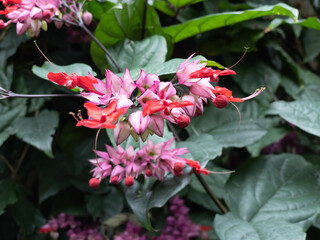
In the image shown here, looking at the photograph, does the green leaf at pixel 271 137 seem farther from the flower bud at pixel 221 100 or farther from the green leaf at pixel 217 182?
the flower bud at pixel 221 100

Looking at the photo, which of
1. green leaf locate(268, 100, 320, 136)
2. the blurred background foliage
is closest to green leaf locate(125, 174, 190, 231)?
the blurred background foliage

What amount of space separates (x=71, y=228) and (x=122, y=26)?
606 millimetres

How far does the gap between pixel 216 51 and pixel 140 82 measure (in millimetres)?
671

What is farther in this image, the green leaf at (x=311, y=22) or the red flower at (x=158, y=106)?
the green leaf at (x=311, y=22)

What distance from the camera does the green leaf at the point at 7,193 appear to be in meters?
0.86

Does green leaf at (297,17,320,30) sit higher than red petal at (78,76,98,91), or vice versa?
red petal at (78,76,98,91)

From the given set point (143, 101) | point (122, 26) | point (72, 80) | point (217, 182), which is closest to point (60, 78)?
point (72, 80)

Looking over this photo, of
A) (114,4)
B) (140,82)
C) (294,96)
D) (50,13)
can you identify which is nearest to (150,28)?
(114,4)

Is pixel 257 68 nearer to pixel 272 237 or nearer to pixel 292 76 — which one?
pixel 292 76

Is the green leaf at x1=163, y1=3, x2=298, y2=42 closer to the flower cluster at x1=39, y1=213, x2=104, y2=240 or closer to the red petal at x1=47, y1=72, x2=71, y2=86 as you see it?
the red petal at x1=47, y1=72, x2=71, y2=86

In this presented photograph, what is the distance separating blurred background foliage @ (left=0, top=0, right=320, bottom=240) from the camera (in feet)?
2.47

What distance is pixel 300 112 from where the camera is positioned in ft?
2.81

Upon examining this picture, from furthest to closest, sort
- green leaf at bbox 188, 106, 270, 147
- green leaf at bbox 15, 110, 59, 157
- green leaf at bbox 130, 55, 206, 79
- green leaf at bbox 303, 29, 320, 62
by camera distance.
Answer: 1. green leaf at bbox 303, 29, 320, 62
2. green leaf at bbox 188, 106, 270, 147
3. green leaf at bbox 15, 110, 59, 157
4. green leaf at bbox 130, 55, 206, 79

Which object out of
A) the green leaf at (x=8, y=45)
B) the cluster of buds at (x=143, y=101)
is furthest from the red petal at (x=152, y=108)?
the green leaf at (x=8, y=45)
